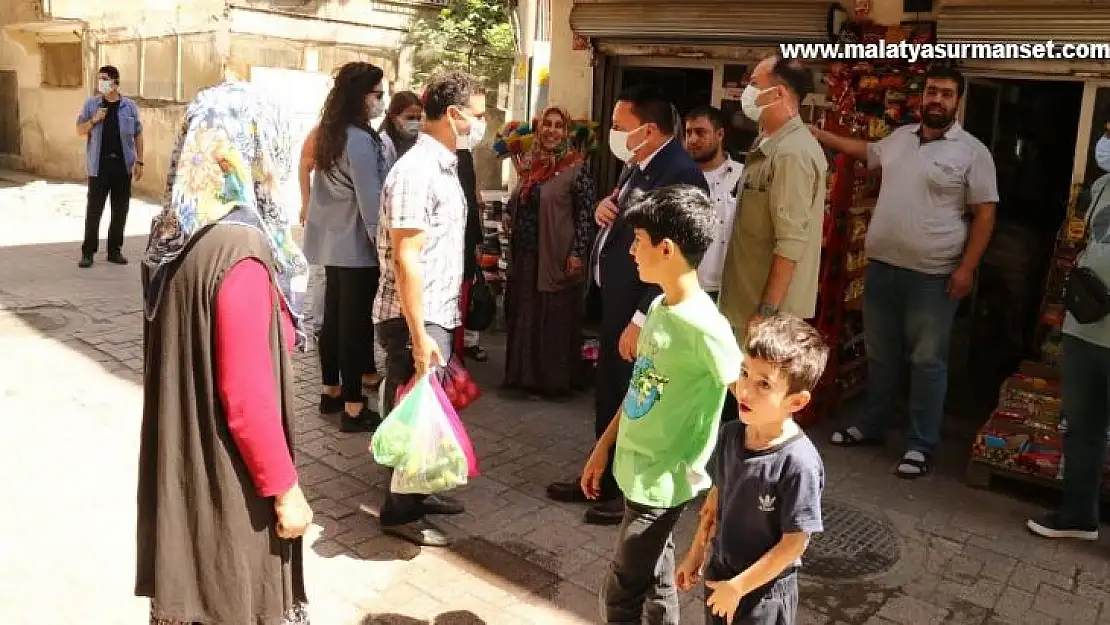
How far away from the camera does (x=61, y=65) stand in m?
18.7

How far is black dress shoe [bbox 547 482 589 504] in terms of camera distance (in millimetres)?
4559

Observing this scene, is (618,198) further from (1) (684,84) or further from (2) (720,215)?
(1) (684,84)

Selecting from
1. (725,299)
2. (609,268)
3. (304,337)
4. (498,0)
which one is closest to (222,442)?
(304,337)

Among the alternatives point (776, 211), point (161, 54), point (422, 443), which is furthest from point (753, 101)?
point (161, 54)

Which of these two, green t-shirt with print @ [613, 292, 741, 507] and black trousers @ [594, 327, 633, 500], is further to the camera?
black trousers @ [594, 327, 633, 500]

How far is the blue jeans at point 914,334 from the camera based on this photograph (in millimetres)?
5051

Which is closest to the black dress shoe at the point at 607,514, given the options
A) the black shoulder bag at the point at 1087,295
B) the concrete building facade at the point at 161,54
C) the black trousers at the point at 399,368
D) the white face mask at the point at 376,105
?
the black trousers at the point at 399,368

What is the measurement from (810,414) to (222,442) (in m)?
4.22

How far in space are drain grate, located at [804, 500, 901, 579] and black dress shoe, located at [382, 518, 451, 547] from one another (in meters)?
1.61

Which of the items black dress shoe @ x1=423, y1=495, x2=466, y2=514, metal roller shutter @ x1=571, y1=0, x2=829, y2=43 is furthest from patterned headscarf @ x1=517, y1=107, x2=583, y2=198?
black dress shoe @ x1=423, y1=495, x2=466, y2=514

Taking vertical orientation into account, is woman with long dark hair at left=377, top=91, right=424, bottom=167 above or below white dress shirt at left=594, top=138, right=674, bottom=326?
above

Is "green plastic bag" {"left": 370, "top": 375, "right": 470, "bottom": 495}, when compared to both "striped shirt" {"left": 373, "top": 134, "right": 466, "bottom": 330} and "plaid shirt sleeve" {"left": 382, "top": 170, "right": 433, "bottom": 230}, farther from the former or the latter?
"plaid shirt sleeve" {"left": 382, "top": 170, "right": 433, "bottom": 230}

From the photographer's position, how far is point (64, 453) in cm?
486

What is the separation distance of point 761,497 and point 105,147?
880 cm
